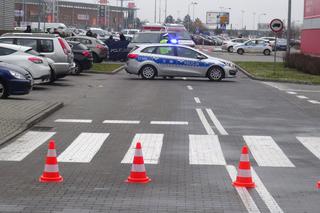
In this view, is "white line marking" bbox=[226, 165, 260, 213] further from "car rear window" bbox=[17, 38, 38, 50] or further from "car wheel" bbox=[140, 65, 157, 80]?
"car wheel" bbox=[140, 65, 157, 80]

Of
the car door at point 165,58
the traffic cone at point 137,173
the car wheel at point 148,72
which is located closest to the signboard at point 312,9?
the car door at point 165,58

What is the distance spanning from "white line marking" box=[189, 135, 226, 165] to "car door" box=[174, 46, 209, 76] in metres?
15.3

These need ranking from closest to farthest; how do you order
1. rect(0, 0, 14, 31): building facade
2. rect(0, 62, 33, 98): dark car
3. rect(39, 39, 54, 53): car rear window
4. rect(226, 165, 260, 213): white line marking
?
rect(226, 165, 260, 213): white line marking, rect(0, 62, 33, 98): dark car, rect(39, 39, 54, 53): car rear window, rect(0, 0, 14, 31): building facade

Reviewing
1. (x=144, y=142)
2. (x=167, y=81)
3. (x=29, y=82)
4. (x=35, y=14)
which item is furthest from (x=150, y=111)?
(x=35, y=14)

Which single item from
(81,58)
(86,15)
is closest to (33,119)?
(81,58)

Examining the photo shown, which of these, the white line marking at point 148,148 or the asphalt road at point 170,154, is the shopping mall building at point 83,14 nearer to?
the asphalt road at point 170,154

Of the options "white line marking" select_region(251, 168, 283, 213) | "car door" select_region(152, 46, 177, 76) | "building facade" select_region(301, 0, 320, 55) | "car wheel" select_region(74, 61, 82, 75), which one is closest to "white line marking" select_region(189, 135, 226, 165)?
"white line marking" select_region(251, 168, 283, 213)

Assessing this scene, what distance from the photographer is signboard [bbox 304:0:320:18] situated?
1652 inches

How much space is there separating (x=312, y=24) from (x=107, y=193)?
3777cm

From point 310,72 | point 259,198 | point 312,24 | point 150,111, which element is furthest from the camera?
point 312,24

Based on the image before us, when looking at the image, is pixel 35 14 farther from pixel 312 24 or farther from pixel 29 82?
pixel 29 82

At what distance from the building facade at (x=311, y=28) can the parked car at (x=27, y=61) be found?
78.0ft

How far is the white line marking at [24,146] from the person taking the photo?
1038 centimetres

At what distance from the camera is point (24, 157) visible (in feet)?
33.9
